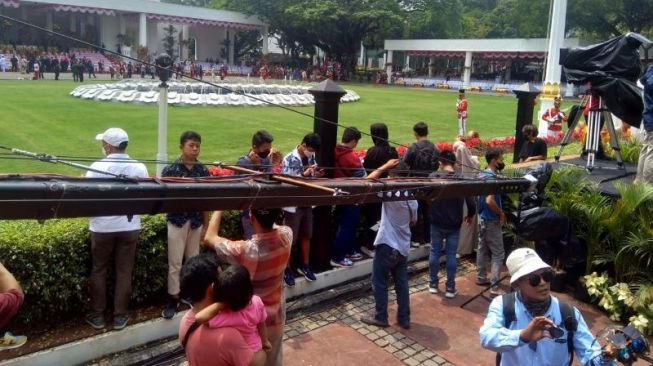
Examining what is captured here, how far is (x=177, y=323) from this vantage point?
17.0ft

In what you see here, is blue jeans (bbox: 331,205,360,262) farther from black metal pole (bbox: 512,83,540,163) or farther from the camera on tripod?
black metal pole (bbox: 512,83,540,163)

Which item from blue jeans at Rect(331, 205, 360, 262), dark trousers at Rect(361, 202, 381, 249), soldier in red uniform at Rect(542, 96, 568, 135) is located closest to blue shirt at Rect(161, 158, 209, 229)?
blue jeans at Rect(331, 205, 360, 262)

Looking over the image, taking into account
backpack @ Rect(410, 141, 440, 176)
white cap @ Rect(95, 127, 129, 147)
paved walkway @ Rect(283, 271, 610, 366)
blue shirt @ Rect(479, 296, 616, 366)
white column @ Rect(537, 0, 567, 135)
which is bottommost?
paved walkway @ Rect(283, 271, 610, 366)

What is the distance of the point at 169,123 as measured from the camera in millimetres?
16781

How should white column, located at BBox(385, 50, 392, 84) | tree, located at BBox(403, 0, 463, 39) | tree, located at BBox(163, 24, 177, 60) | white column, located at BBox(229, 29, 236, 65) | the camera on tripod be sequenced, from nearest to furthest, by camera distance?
the camera on tripod
tree, located at BBox(163, 24, 177, 60)
white column, located at BBox(385, 50, 392, 84)
tree, located at BBox(403, 0, 463, 39)
white column, located at BBox(229, 29, 236, 65)

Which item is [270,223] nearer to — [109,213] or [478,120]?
[109,213]

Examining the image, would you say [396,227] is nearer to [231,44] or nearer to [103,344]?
[103,344]

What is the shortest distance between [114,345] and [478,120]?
65.8 feet

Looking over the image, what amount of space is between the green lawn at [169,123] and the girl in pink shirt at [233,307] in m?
7.31

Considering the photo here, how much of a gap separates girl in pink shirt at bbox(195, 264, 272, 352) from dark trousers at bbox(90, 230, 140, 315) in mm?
2164

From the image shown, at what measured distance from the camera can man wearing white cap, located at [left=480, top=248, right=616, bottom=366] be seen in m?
2.96

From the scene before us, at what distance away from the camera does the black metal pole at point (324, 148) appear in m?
6.32

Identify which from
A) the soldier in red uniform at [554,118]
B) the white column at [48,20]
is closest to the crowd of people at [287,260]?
the soldier in red uniform at [554,118]

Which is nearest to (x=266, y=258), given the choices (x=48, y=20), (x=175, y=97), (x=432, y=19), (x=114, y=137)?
(x=114, y=137)
